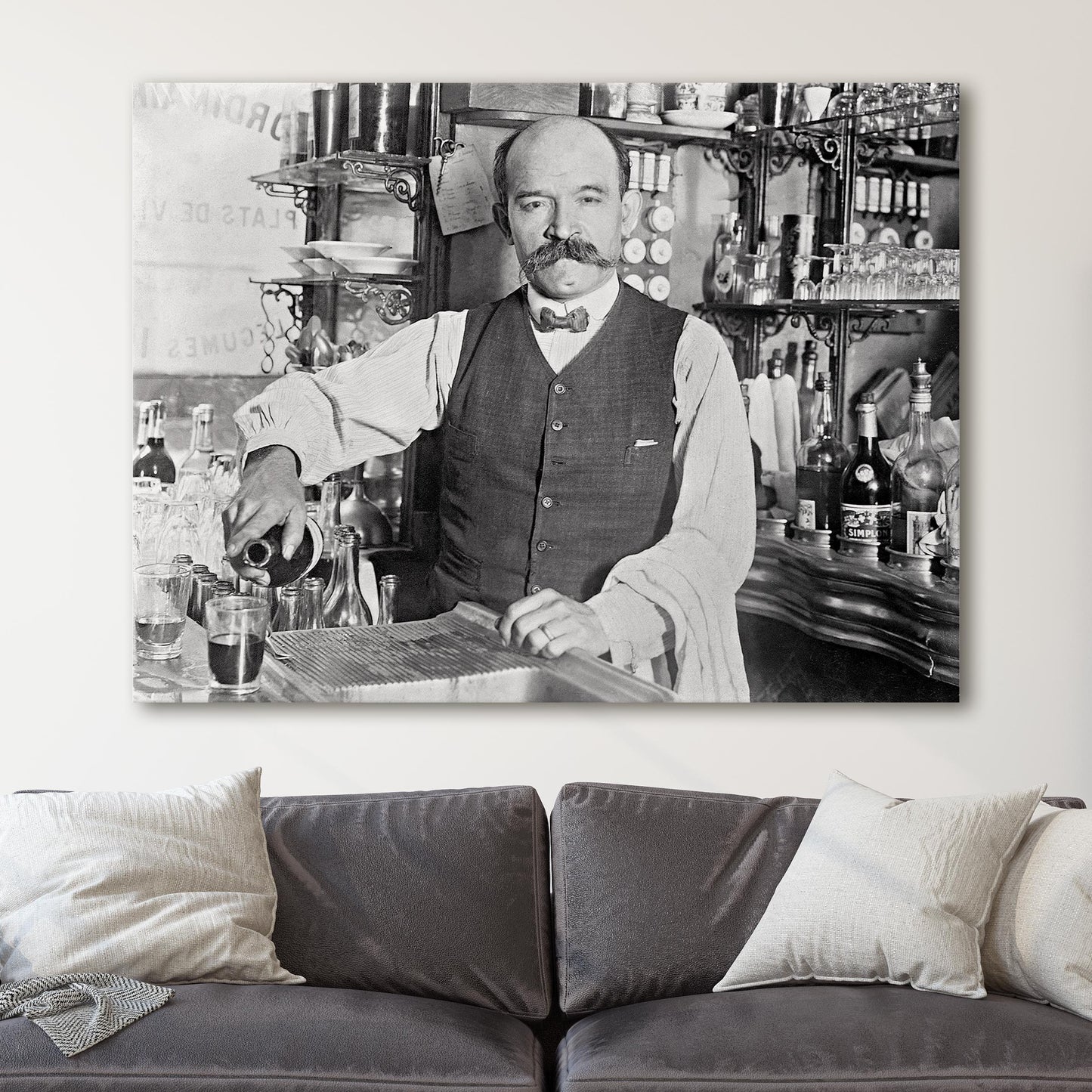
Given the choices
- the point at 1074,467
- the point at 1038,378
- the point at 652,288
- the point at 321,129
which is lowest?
the point at 1074,467

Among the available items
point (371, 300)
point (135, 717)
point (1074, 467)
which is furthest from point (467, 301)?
point (1074, 467)

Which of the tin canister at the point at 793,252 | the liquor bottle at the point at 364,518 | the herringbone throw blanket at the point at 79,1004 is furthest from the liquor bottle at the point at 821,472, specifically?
the herringbone throw blanket at the point at 79,1004

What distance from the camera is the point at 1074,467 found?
3.19 metres

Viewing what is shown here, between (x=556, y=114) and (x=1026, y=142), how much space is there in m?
1.20

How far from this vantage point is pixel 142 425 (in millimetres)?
3156

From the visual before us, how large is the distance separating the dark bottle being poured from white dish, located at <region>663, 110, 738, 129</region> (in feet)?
4.49

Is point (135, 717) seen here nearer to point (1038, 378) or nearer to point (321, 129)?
point (321, 129)

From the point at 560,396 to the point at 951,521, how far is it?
1.04 metres

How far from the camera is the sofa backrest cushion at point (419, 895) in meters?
2.30

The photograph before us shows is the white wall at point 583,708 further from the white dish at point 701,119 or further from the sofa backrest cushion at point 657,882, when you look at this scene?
the sofa backrest cushion at point 657,882

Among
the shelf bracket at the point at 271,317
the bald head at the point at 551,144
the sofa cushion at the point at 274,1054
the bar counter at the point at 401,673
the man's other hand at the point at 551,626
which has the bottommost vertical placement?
the sofa cushion at the point at 274,1054

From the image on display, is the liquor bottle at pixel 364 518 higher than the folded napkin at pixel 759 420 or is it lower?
lower

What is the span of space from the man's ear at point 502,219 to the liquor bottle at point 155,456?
0.96 m

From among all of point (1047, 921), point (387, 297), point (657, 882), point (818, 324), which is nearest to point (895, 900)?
point (1047, 921)
